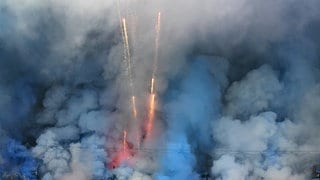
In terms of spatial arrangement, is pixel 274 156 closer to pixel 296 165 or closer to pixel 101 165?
pixel 296 165

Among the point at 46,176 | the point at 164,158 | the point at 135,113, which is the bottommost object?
the point at 46,176

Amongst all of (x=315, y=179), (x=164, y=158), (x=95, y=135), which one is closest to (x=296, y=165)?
(x=315, y=179)

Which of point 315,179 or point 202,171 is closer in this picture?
point 315,179

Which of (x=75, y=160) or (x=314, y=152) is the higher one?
(x=314, y=152)

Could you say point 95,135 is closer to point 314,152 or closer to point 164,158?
point 164,158

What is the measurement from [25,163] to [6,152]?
296 cm

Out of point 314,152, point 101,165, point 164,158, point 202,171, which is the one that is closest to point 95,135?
point 101,165

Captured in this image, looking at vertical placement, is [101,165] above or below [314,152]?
below

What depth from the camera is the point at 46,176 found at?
→ 219 feet

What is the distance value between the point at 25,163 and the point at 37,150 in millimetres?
2908

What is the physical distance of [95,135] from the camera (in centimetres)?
6950

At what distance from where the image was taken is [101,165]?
68000mm

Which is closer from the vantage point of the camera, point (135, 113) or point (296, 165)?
point (296, 165)

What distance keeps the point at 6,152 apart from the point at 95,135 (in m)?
12.1
